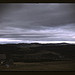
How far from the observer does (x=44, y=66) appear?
5.57 ft

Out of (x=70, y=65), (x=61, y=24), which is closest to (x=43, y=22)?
(x=61, y=24)

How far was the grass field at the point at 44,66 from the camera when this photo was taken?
168 cm

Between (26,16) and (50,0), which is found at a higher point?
(50,0)

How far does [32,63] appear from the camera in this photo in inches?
66.5

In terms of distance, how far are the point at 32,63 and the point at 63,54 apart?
16.9 inches

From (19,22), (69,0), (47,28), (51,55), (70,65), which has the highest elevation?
(69,0)

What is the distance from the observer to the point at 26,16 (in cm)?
167

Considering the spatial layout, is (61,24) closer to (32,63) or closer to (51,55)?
(51,55)

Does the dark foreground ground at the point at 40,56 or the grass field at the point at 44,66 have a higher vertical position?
the dark foreground ground at the point at 40,56

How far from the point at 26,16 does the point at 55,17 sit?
1.26ft

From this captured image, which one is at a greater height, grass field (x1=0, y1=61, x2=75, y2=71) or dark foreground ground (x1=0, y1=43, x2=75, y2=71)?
dark foreground ground (x1=0, y1=43, x2=75, y2=71)

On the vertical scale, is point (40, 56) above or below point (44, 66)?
above

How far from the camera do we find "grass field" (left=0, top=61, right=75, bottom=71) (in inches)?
66.2

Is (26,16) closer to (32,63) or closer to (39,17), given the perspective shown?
(39,17)
